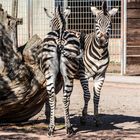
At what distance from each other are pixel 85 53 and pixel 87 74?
0.50 meters

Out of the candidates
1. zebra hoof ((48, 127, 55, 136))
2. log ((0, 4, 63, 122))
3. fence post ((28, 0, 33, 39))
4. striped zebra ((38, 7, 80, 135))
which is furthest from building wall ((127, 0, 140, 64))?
zebra hoof ((48, 127, 55, 136))

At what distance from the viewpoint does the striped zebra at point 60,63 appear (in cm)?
938

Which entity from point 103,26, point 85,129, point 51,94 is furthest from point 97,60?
point 51,94

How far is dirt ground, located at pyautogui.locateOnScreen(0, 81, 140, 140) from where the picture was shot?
9312 millimetres

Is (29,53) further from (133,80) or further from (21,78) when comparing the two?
(133,80)

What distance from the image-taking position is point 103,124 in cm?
1083

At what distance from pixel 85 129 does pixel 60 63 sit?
149 centimetres

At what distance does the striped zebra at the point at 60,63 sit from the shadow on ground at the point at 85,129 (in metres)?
0.35

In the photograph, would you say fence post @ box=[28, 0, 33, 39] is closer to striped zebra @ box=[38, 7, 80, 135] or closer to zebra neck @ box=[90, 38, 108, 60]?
zebra neck @ box=[90, 38, 108, 60]

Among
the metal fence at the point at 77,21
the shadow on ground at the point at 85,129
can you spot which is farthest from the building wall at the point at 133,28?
the shadow on ground at the point at 85,129

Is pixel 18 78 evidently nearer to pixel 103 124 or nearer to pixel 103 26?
pixel 103 26

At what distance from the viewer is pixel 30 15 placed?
19.5 m

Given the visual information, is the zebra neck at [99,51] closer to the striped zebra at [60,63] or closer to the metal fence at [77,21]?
the striped zebra at [60,63]

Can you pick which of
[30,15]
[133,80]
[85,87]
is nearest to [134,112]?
[85,87]
